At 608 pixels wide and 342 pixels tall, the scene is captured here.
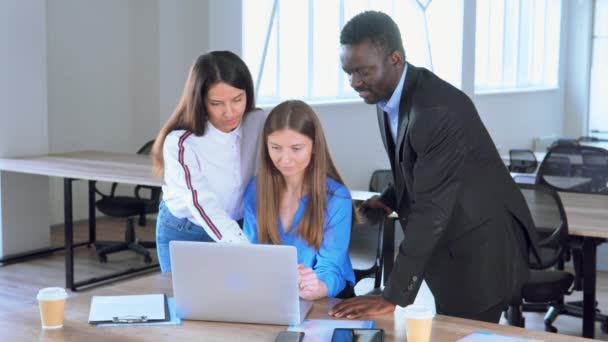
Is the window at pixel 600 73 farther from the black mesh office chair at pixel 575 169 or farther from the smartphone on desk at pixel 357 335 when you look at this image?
the smartphone on desk at pixel 357 335

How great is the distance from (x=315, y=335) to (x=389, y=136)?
0.70 metres

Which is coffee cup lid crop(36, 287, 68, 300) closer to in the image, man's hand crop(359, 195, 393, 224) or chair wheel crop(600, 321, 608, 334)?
man's hand crop(359, 195, 393, 224)

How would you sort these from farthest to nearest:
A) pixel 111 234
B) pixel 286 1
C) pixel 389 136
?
pixel 286 1
pixel 111 234
pixel 389 136

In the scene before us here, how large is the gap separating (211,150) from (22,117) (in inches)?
153

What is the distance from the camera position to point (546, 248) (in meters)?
4.03

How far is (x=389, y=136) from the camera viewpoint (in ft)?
8.34

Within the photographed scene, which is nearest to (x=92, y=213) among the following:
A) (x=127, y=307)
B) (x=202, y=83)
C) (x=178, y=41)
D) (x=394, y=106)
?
(x=178, y=41)

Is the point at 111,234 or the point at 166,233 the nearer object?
the point at 166,233

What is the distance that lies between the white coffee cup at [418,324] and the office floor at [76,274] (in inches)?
113

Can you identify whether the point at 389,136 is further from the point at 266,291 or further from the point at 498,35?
the point at 498,35

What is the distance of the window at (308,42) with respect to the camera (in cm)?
783

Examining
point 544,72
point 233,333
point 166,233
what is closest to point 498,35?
point 544,72

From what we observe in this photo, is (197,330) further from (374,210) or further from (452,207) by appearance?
(374,210)

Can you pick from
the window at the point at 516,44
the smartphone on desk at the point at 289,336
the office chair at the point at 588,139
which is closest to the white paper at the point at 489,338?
the smartphone on desk at the point at 289,336
